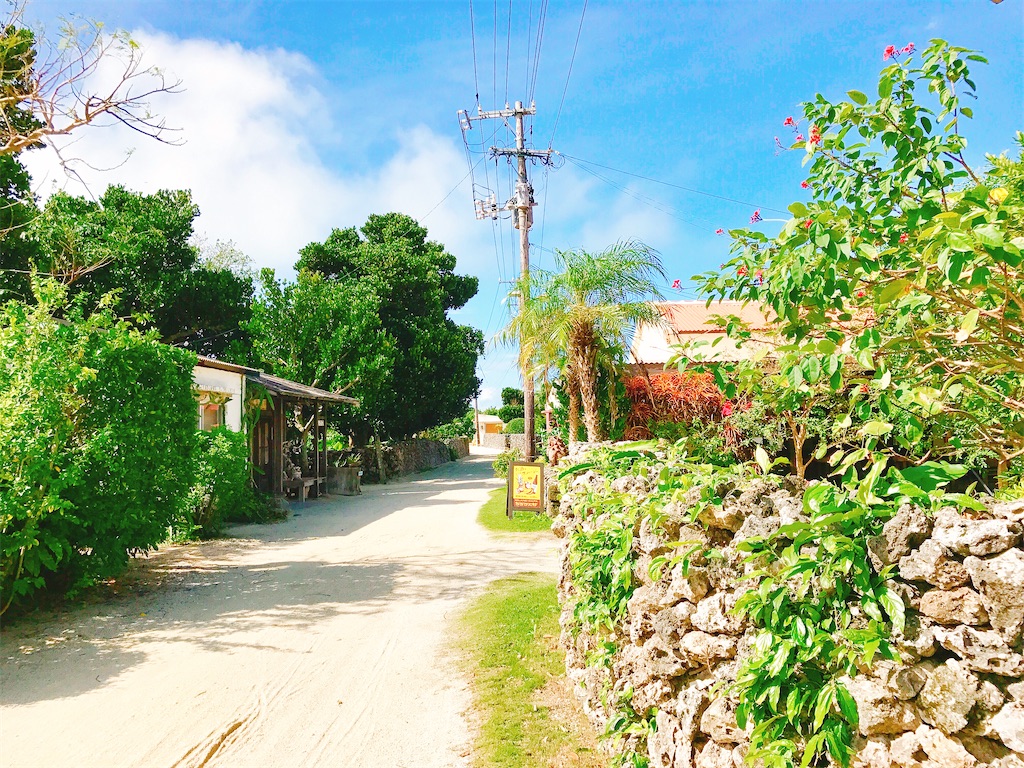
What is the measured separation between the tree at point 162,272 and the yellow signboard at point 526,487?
46.3 feet

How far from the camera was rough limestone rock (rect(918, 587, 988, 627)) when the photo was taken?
1.89 meters

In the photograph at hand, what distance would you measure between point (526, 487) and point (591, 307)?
435 cm

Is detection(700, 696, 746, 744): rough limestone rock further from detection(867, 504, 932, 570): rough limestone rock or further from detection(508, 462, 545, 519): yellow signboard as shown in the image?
detection(508, 462, 545, 519): yellow signboard

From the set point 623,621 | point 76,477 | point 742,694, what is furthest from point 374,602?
point 742,694

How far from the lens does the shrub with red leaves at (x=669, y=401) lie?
37.7ft

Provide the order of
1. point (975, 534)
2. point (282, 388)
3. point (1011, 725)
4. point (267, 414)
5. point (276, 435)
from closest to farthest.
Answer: point (1011, 725) → point (975, 534) → point (282, 388) → point (276, 435) → point (267, 414)

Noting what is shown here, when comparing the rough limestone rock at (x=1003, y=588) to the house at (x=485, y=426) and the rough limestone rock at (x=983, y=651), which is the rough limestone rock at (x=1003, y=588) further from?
the house at (x=485, y=426)

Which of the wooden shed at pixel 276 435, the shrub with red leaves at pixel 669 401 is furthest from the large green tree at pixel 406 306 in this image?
the shrub with red leaves at pixel 669 401

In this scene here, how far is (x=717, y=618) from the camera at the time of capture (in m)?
2.85

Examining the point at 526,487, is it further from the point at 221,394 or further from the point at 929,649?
the point at 929,649

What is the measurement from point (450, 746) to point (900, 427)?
332 cm

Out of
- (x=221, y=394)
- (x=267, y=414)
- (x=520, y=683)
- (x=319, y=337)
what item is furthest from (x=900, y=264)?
(x=319, y=337)

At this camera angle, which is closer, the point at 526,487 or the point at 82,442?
the point at 82,442

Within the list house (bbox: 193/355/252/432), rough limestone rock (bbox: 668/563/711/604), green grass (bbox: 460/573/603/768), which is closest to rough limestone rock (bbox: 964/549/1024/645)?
rough limestone rock (bbox: 668/563/711/604)
